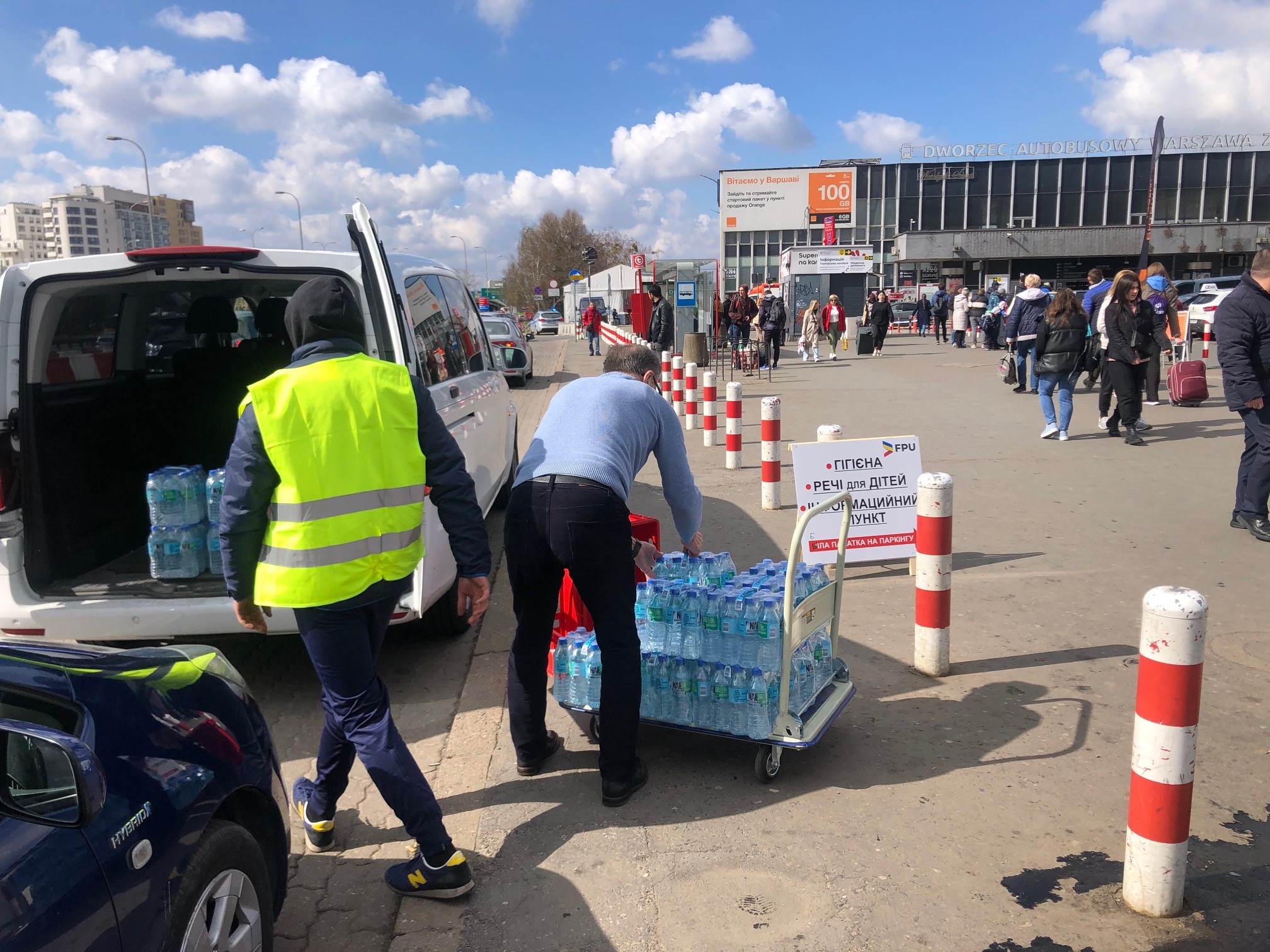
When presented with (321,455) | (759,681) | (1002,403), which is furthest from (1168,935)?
(1002,403)

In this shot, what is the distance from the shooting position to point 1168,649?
9.34 ft

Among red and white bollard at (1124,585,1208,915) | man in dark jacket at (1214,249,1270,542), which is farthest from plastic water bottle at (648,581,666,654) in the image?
man in dark jacket at (1214,249,1270,542)

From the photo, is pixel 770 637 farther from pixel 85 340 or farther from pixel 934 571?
pixel 85 340

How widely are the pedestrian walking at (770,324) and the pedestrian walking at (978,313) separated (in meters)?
8.86

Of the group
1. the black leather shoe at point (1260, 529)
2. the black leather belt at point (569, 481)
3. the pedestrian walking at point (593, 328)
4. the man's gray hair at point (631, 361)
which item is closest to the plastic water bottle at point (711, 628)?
the black leather belt at point (569, 481)

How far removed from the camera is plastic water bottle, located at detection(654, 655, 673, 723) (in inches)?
159

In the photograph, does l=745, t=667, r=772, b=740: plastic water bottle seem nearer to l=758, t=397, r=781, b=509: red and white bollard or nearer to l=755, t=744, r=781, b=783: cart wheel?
l=755, t=744, r=781, b=783: cart wheel

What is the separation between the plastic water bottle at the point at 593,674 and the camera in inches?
162

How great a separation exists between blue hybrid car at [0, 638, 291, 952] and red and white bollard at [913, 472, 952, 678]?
3252 mm

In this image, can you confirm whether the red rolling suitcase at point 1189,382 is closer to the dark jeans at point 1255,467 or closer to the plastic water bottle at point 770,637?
the dark jeans at point 1255,467

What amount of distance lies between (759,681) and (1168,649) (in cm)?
147

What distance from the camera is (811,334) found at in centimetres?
2762

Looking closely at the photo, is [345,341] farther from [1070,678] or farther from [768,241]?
[768,241]

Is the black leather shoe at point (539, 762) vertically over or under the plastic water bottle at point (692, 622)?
under
